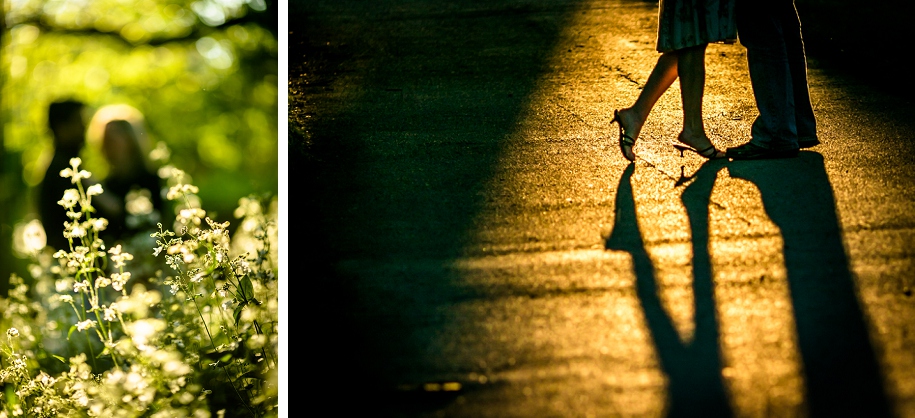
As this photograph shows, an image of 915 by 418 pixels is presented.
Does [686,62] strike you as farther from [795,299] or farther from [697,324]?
[697,324]

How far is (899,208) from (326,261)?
2360 millimetres

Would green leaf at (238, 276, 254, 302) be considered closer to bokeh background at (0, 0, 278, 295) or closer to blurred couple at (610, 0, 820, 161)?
blurred couple at (610, 0, 820, 161)

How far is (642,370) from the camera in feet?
7.80

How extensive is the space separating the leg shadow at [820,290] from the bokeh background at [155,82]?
128 inches

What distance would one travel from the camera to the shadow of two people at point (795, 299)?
2.25m

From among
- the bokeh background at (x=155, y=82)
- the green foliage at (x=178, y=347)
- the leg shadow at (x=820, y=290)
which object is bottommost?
the bokeh background at (x=155, y=82)

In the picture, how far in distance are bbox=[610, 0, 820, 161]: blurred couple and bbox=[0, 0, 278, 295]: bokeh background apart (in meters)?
2.73

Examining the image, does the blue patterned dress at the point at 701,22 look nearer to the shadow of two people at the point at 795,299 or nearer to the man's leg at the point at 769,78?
the man's leg at the point at 769,78

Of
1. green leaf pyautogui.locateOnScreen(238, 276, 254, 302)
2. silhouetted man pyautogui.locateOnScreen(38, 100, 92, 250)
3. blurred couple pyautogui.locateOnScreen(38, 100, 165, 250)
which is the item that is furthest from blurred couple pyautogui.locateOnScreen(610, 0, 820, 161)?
silhouetted man pyautogui.locateOnScreen(38, 100, 92, 250)

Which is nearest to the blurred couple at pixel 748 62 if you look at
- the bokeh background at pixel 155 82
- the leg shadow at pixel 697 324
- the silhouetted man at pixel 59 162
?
the leg shadow at pixel 697 324

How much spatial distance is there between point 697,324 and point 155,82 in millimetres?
8343

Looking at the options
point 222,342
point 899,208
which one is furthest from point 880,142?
point 222,342

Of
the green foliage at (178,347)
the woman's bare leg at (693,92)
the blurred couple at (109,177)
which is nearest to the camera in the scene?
the green foliage at (178,347)

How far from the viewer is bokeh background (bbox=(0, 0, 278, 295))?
19.6 feet
